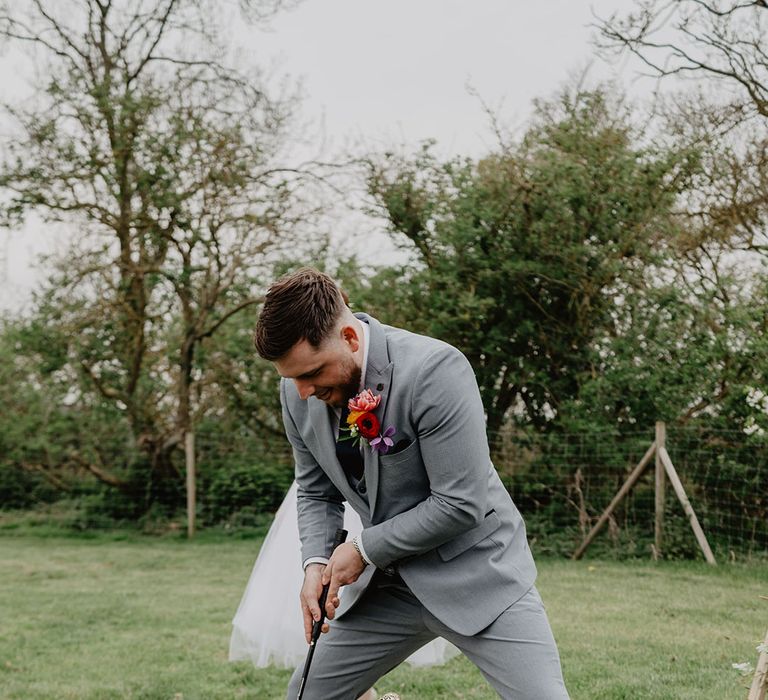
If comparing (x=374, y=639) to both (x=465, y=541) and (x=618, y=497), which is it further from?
(x=618, y=497)

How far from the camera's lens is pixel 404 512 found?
267 centimetres

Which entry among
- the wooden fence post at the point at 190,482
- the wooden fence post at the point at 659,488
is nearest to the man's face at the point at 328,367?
the wooden fence post at the point at 659,488

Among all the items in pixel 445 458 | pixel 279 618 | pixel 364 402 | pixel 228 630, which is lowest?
pixel 228 630

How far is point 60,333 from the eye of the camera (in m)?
12.8

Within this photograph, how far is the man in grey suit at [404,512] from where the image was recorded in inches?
98.6

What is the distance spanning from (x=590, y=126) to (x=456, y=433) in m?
9.50

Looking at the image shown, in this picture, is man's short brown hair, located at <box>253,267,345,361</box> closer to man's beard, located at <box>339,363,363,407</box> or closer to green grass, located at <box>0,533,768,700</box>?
man's beard, located at <box>339,363,363,407</box>

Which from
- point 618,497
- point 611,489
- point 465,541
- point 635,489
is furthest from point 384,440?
point 611,489

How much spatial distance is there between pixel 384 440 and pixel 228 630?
467cm

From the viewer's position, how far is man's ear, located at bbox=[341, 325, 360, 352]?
8.46 ft

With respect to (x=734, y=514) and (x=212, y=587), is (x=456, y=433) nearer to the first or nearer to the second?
(x=212, y=587)

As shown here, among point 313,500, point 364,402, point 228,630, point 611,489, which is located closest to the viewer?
point 364,402

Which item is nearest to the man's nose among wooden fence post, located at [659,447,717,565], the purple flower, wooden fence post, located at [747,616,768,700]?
the purple flower

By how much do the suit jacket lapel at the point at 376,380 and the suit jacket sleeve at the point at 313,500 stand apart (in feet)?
1.27
